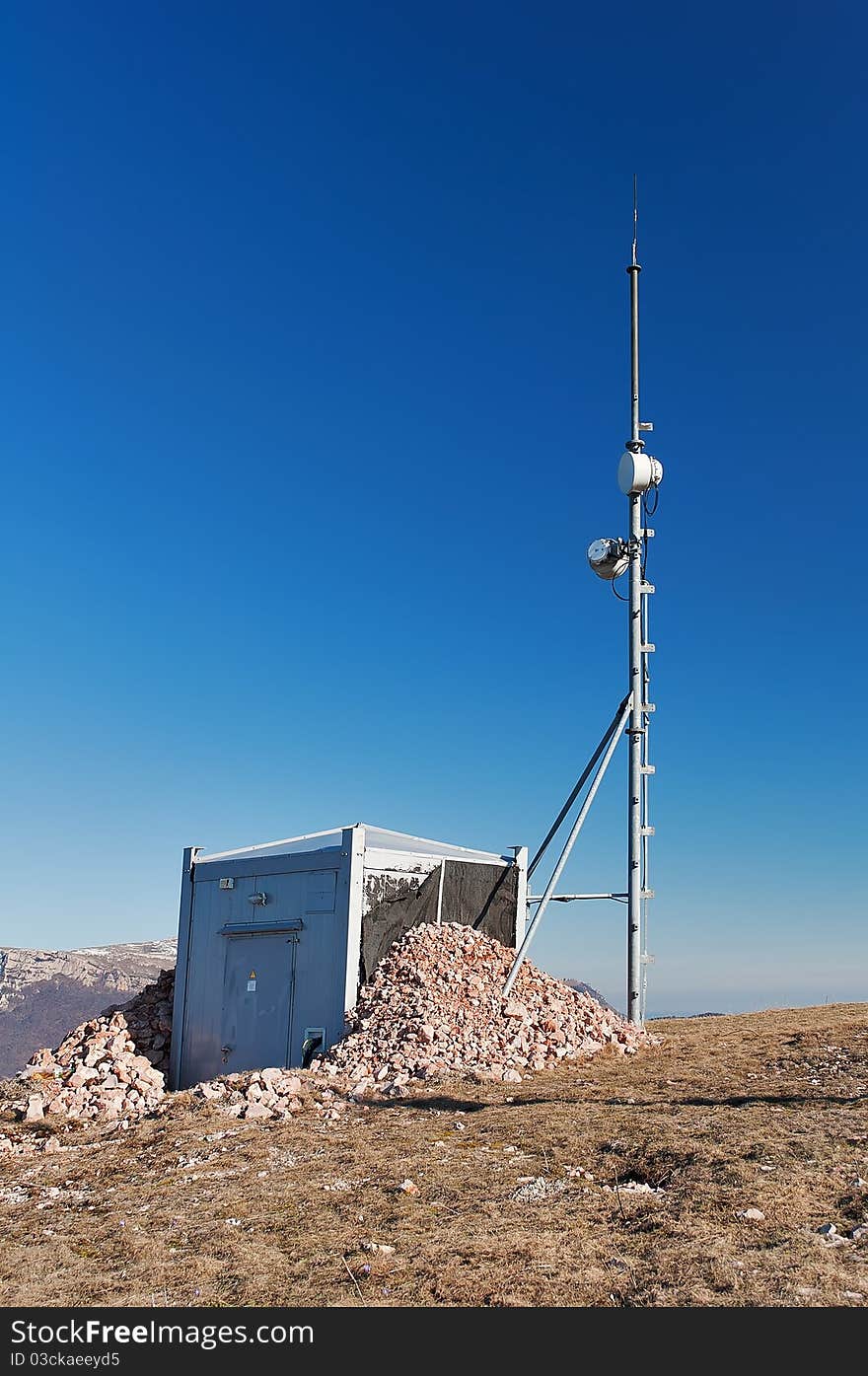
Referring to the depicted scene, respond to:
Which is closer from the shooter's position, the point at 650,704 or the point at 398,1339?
the point at 398,1339

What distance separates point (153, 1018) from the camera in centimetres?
1728

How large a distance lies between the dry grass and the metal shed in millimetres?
3373

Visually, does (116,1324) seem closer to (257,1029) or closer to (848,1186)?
(848,1186)

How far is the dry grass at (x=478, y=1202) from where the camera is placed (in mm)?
5648

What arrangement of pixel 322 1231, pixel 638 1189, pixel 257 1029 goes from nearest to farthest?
1. pixel 322 1231
2. pixel 638 1189
3. pixel 257 1029

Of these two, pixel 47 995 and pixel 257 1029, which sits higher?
pixel 257 1029

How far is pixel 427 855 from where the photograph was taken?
52.1 feet

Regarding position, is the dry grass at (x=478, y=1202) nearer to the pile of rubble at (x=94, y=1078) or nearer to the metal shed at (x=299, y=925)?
the pile of rubble at (x=94, y=1078)

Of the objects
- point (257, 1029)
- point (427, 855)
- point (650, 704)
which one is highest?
point (650, 704)

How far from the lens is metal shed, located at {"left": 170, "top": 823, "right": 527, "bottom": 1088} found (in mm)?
14523

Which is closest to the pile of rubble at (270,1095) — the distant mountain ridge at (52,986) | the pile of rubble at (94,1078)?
the pile of rubble at (94,1078)

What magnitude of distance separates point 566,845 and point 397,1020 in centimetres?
374

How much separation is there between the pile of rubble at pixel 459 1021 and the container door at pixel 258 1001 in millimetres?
1502

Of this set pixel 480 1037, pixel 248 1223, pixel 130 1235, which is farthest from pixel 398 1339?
pixel 480 1037
